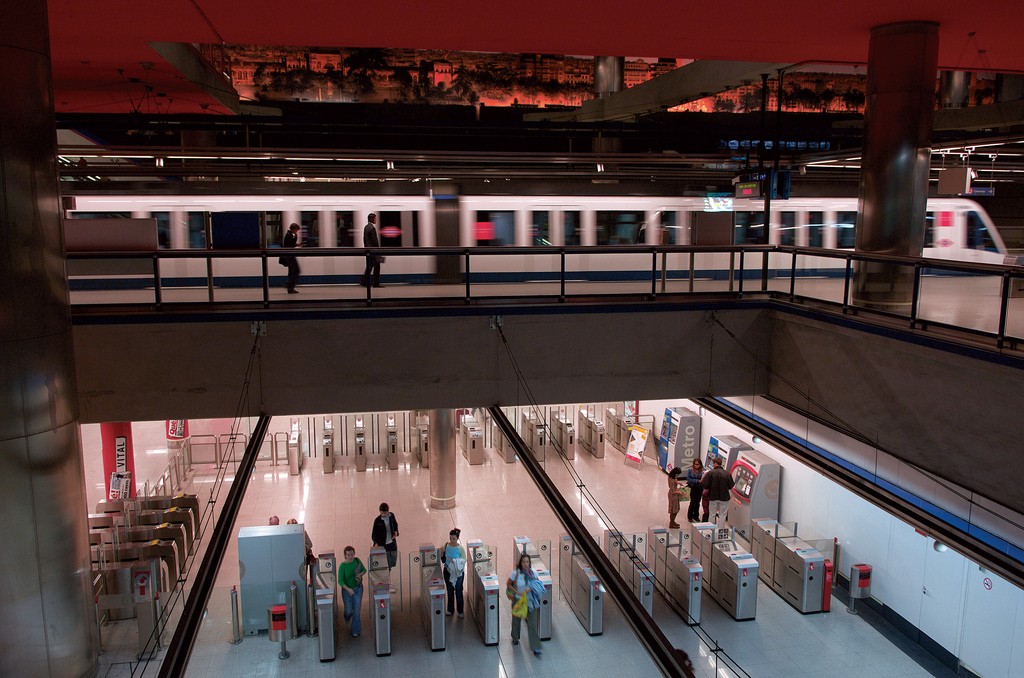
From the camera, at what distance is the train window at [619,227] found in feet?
53.6

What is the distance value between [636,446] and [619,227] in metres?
4.88

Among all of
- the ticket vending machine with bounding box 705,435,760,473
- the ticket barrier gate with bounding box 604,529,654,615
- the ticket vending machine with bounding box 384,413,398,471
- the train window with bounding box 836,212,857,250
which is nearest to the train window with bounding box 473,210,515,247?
the ticket vending machine with bounding box 384,413,398,471

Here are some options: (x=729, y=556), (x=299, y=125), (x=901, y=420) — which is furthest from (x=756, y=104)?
(x=901, y=420)

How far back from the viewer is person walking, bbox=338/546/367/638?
32.2ft

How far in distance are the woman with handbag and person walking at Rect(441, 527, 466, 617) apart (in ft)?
2.73

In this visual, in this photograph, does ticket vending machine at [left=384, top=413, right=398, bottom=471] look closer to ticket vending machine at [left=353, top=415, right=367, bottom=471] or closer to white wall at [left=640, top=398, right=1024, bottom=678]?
ticket vending machine at [left=353, top=415, right=367, bottom=471]

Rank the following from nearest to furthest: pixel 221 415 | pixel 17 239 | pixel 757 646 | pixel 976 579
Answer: pixel 17 239 < pixel 221 415 < pixel 976 579 < pixel 757 646

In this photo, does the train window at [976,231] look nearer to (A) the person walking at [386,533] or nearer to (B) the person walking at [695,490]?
(B) the person walking at [695,490]

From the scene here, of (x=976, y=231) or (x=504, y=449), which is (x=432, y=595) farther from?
(x=976, y=231)

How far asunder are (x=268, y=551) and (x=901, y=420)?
7830 millimetres

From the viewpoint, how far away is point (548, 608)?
9750 millimetres

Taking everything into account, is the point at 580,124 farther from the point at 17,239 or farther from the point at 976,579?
the point at 17,239

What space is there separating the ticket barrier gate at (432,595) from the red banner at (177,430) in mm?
10032

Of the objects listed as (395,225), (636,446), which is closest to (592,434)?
(636,446)
